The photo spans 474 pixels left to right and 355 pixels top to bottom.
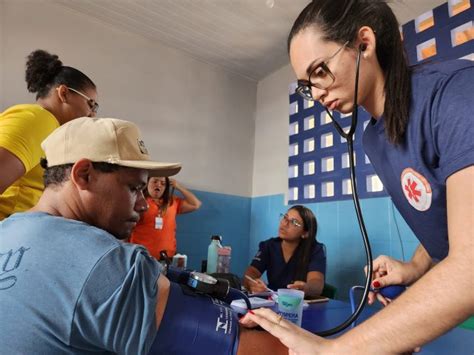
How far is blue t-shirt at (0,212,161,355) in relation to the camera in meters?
0.50

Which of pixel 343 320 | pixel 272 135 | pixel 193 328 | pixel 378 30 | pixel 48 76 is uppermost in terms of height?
pixel 272 135

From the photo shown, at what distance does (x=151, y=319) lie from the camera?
0.52m

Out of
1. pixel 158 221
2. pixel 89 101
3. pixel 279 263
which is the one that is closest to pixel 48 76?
pixel 89 101

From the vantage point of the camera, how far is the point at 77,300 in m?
0.50

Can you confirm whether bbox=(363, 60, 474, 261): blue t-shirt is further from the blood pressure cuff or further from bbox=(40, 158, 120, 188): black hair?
bbox=(40, 158, 120, 188): black hair

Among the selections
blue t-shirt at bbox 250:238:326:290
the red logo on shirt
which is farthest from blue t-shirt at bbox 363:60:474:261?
blue t-shirt at bbox 250:238:326:290

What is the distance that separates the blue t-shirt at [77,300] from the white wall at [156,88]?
2.34m

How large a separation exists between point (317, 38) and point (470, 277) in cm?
59

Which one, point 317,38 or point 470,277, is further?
point 317,38

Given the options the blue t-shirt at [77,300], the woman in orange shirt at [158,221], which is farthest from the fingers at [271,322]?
the woman in orange shirt at [158,221]

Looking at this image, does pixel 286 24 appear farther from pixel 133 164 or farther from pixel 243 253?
pixel 133 164

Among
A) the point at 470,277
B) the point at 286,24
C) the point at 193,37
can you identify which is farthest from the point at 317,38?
the point at 193,37

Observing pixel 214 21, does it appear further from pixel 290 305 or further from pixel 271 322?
pixel 271 322

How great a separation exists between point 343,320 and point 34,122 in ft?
4.21
